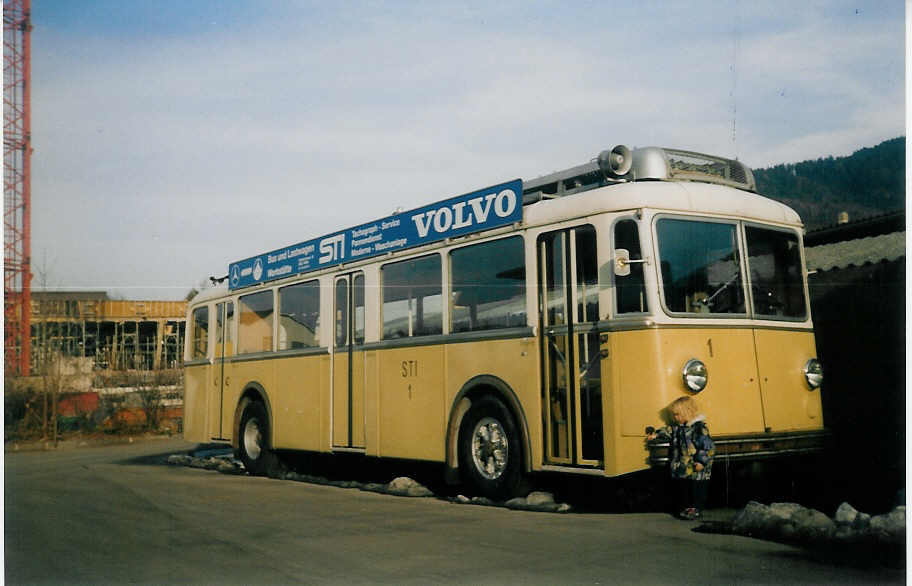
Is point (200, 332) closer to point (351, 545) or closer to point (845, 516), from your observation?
point (351, 545)

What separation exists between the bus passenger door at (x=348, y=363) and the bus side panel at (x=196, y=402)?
4261 millimetres

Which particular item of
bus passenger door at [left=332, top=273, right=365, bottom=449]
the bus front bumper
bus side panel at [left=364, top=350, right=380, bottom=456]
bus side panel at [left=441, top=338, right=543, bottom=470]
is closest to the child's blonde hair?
the bus front bumper

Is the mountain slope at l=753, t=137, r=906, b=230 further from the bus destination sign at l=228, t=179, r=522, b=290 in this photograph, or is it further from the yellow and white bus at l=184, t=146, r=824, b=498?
the bus destination sign at l=228, t=179, r=522, b=290

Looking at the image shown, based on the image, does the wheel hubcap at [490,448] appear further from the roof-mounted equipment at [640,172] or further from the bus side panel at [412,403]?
the roof-mounted equipment at [640,172]

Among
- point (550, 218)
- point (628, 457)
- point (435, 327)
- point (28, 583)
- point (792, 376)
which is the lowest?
point (28, 583)

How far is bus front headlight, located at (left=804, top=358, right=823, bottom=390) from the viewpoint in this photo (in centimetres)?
841

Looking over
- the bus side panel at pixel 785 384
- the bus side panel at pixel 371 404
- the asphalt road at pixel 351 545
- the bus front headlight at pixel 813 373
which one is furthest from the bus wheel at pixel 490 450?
the bus front headlight at pixel 813 373

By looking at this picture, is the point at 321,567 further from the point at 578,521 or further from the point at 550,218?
the point at 550,218

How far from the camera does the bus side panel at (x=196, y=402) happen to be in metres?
15.3

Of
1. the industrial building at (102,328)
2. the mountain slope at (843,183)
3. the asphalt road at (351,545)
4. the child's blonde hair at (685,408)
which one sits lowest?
the asphalt road at (351,545)

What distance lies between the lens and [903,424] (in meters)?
7.34

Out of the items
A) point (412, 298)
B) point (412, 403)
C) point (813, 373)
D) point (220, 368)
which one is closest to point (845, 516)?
point (813, 373)

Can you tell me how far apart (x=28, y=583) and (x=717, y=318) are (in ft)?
18.4

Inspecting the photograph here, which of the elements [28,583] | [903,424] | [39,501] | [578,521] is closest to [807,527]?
[903,424]
